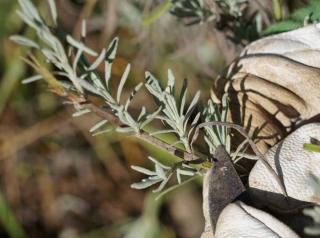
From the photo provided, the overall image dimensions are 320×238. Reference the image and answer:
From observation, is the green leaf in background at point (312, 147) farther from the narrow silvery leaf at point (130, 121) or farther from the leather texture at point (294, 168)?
the narrow silvery leaf at point (130, 121)

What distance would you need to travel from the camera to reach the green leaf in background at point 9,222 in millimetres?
1370

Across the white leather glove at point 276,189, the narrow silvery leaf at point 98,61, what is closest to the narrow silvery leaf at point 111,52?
the narrow silvery leaf at point 98,61

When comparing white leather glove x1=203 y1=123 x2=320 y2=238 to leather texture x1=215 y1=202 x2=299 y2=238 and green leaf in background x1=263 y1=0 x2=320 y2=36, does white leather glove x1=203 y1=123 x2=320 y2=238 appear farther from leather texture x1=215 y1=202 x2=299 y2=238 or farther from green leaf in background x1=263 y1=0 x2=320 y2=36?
green leaf in background x1=263 y1=0 x2=320 y2=36

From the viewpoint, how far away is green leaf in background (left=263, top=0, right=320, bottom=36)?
0.58 meters

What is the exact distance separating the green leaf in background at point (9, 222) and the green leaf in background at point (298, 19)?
2.86 ft

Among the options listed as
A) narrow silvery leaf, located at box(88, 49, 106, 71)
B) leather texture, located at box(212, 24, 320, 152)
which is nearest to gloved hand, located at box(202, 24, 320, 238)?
leather texture, located at box(212, 24, 320, 152)

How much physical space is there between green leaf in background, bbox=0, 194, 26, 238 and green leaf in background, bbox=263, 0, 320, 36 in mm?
872

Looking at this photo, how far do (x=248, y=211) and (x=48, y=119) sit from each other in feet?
3.60

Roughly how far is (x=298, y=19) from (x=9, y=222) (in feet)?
2.97

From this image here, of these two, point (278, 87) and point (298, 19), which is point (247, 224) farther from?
point (298, 19)

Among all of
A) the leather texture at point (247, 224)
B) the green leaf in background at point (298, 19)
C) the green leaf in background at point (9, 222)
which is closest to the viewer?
the leather texture at point (247, 224)

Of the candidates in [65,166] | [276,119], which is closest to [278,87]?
[276,119]

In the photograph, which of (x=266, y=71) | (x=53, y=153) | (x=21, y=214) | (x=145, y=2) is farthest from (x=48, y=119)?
(x=266, y=71)

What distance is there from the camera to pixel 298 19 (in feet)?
1.96
